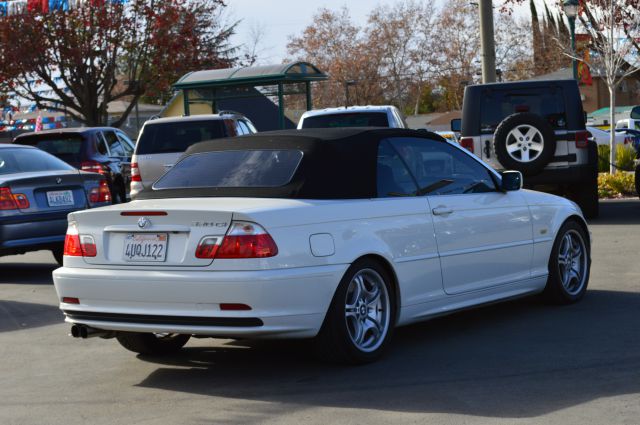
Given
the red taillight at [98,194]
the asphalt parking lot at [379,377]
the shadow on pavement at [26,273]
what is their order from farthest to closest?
the red taillight at [98,194]
the shadow on pavement at [26,273]
the asphalt parking lot at [379,377]

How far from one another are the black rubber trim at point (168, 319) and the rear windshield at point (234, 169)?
101 centimetres

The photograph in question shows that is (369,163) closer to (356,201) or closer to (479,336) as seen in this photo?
(356,201)

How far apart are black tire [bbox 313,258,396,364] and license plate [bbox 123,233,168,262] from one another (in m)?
1.03

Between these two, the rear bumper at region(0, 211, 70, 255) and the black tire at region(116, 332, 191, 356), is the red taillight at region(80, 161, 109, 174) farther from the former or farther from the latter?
the black tire at region(116, 332, 191, 356)

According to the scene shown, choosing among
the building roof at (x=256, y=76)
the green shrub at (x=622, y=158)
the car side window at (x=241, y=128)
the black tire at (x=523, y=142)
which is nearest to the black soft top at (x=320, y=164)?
the black tire at (x=523, y=142)

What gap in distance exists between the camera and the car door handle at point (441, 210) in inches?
298

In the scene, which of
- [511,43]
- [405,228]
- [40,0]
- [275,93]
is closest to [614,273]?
[405,228]

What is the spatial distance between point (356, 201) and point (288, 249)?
0.80 metres

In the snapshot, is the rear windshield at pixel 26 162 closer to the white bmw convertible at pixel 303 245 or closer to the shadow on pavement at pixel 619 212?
the white bmw convertible at pixel 303 245

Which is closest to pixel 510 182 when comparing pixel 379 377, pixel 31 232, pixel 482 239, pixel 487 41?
pixel 482 239

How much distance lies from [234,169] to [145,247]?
37.9 inches

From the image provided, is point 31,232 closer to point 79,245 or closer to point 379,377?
point 79,245

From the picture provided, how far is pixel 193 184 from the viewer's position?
738 cm

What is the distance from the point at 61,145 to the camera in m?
→ 19.7
